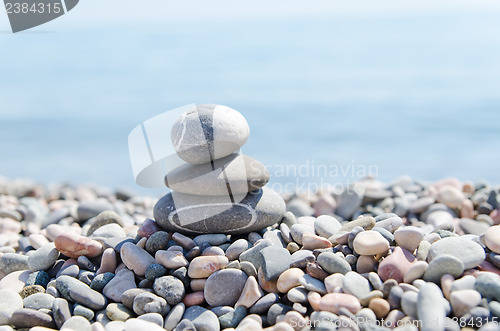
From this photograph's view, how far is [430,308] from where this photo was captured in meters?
2.16

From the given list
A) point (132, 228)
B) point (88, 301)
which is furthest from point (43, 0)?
point (88, 301)

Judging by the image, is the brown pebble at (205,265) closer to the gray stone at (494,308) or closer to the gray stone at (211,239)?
the gray stone at (211,239)

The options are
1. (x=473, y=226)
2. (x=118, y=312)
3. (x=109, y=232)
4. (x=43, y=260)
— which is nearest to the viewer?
(x=118, y=312)

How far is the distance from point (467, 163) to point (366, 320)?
9.09 metres

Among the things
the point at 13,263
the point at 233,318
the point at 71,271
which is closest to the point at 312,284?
the point at 233,318

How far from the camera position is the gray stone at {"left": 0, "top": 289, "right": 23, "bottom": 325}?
258 centimetres

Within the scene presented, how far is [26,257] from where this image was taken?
3.20 m

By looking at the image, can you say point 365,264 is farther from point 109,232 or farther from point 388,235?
point 109,232

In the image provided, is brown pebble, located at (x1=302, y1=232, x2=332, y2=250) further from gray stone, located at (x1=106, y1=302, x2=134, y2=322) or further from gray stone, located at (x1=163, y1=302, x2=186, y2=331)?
gray stone, located at (x1=106, y1=302, x2=134, y2=322)

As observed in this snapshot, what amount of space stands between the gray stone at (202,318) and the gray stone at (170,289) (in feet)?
0.30

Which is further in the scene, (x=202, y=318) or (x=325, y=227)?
(x=325, y=227)

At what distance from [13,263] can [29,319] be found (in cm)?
78

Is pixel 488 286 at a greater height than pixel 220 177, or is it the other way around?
pixel 220 177

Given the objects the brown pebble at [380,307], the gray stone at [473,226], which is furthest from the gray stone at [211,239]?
the gray stone at [473,226]
